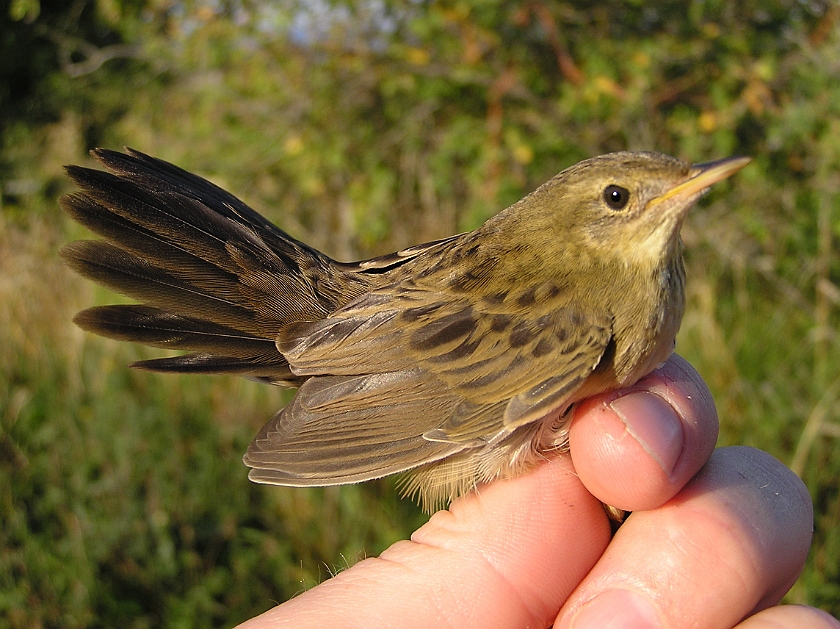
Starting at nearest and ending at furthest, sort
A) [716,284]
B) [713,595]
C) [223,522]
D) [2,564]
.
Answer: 1. [713,595]
2. [2,564]
3. [223,522]
4. [716,284]

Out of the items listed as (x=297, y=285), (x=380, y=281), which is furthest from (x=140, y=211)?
(x=380, y=281)

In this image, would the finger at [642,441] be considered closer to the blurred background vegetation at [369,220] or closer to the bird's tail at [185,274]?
the bird's tail at [185,274]

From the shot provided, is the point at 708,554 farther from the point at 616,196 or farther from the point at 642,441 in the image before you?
the point at 616,196

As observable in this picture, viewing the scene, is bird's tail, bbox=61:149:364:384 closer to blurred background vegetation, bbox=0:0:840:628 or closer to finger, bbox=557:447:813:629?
finger, bbox=557:447:813:629

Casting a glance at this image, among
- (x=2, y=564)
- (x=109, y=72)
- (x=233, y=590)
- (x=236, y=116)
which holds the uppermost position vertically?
(x=109, y=72)

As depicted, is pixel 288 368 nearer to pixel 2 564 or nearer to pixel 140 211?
pixel 140 211

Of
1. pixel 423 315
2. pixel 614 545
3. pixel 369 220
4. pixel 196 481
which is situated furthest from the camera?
pixel 369 220

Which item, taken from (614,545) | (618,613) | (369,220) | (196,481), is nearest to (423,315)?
(614,545)
